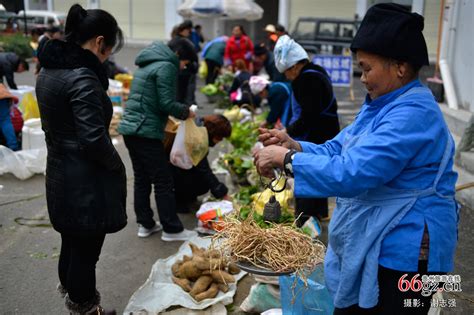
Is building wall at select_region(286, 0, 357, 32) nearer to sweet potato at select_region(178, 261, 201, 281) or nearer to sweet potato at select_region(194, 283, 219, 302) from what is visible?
sweet potato at select_region(178, 261, 201, 281)

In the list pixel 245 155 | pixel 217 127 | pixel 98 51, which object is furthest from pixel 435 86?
pixel 98 51

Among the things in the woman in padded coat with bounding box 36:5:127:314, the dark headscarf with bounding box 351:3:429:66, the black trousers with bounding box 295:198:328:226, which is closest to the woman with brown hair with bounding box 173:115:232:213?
the black trousers with bounding box 295:198:328:226

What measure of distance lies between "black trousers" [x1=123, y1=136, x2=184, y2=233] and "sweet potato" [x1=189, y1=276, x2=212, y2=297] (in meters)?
1.06

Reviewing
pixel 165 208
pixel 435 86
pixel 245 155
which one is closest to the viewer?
pixel 165 208

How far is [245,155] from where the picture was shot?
634 cm

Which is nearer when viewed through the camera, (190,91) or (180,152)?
(180,152)

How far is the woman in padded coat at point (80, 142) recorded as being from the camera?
2.74 meters

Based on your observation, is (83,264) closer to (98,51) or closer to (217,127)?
(98,51)

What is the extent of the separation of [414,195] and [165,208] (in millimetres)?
3099

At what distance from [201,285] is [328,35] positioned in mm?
14998

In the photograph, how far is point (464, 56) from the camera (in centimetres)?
771

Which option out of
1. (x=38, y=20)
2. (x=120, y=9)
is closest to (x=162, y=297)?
(x=38, y=20)

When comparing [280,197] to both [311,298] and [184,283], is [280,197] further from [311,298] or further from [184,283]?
[311,298]

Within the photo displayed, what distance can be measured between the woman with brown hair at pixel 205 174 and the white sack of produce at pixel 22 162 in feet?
7.85
